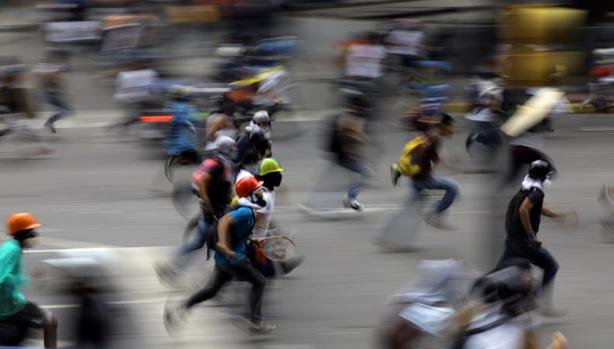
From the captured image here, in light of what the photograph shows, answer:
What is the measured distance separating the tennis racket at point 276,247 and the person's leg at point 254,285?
64 centimetres

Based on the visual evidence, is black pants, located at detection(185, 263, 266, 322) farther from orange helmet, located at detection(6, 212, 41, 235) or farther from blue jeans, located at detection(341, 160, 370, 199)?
blue jeans, located at detection(341, 160, 370, 199)

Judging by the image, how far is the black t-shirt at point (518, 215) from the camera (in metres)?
10.6

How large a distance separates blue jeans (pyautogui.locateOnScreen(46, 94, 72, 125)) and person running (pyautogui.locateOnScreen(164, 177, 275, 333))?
1114 centimetres

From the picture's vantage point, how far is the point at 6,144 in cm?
2052

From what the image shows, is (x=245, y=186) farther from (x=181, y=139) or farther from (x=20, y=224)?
(x=181, y=139)

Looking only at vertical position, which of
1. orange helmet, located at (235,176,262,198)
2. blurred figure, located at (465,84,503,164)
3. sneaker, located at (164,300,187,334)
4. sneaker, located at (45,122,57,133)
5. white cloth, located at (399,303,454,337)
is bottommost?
sneaker, located at (45,122,57,133)

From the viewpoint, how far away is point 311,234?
14.7m

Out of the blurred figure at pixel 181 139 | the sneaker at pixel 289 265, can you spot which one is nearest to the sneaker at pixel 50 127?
the blurred figure at pixel 181 139

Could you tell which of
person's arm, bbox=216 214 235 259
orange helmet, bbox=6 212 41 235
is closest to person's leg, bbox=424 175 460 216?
person's arm, bbox=216 214 235 259

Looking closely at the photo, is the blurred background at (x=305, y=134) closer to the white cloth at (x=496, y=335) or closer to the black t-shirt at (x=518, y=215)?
the black t-shirt at (x=518, y=215)

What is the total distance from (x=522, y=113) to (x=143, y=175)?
10.9m

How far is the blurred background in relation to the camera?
10992 millimetres

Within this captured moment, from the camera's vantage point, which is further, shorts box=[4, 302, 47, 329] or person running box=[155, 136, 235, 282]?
person running box=[155, 136, 235, 282]

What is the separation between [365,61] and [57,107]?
5.76m
